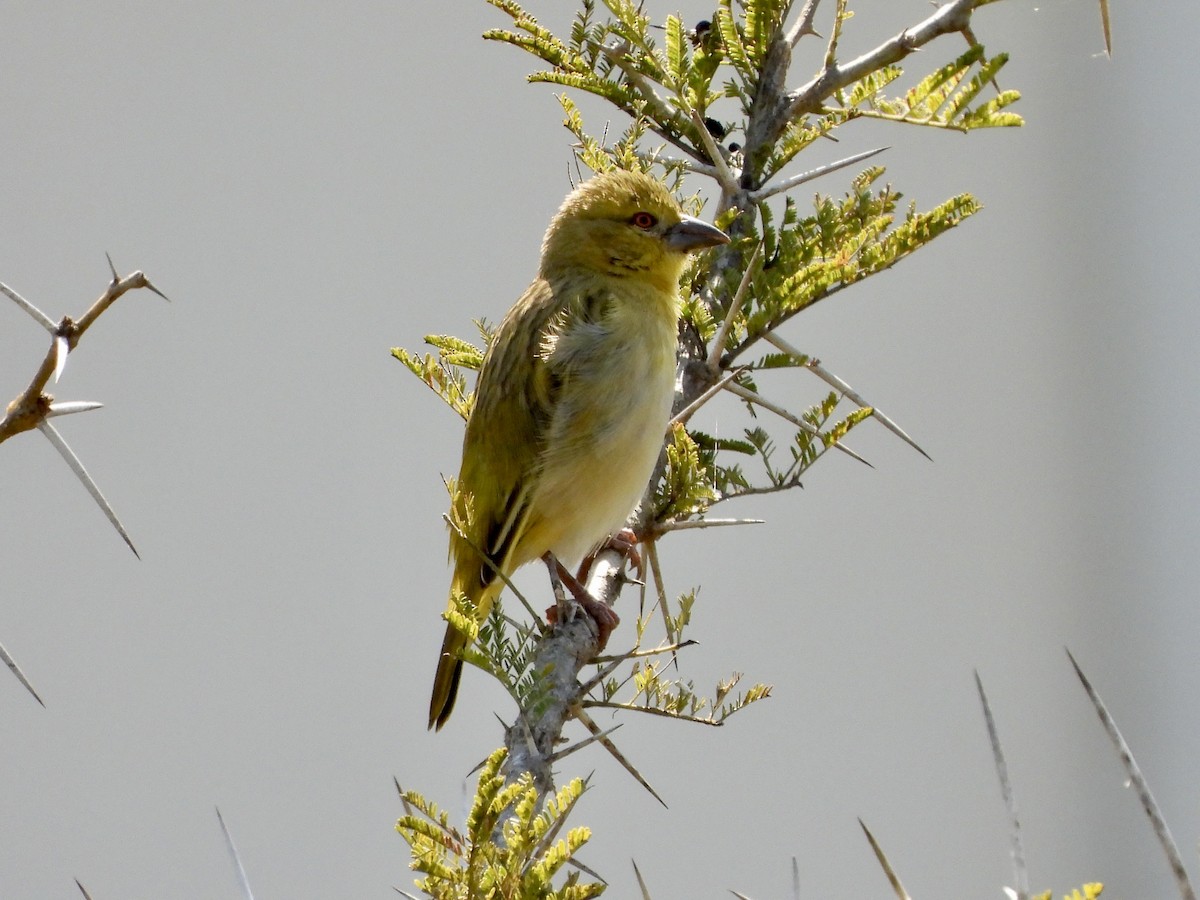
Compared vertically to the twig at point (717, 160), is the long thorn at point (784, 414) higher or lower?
lower

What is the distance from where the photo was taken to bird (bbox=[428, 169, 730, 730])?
257 cm

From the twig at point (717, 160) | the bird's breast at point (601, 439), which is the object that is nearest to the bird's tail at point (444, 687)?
the bird's breast at point (601, 439)

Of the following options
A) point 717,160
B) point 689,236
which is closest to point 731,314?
point 717,160

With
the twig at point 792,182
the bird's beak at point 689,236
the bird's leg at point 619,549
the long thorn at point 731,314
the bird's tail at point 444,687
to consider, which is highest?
the bird's beak at point 689,236

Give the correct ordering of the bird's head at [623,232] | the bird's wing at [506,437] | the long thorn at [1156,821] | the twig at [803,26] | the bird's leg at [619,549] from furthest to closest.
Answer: the bird's head at [623,232] → the bird's leg at [619,549] → the bird's wing at [506,437] → the twig at [803,26] → the long thorn at [1156,821]

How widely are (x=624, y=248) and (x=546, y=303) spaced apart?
0.26 m

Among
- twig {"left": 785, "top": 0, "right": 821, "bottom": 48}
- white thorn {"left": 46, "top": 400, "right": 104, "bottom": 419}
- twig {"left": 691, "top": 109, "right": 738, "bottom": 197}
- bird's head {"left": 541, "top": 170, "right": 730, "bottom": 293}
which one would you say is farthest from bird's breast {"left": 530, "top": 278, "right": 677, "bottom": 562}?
white thorn {"left": 46, "top": 400, "right": 104, "bottom": 419}

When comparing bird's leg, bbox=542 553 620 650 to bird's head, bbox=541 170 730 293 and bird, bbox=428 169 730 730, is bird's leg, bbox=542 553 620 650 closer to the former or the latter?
bird, bbox=428 169 730 730

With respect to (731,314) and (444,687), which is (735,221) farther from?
(444,687)

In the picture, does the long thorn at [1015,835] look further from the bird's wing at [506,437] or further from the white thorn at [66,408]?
the bird's wing at [506,437]

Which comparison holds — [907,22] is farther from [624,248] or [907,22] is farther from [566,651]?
[566,651]

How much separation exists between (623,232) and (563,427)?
607 mm

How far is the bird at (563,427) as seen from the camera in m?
2.57

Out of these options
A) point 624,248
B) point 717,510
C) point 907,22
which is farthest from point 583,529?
point 907,22
